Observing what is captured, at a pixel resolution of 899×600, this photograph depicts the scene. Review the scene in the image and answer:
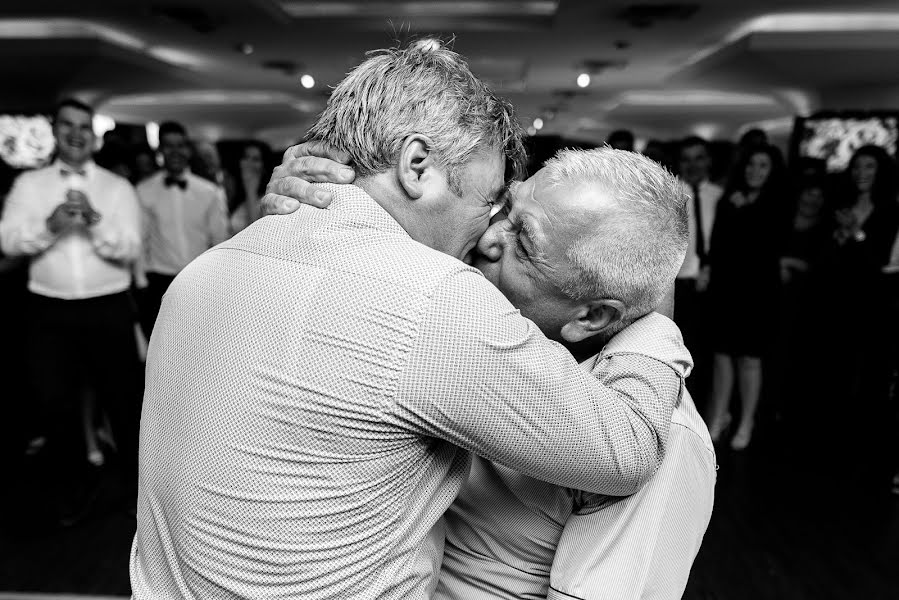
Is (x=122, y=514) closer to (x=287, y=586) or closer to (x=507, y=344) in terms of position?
(x=287, y=586)

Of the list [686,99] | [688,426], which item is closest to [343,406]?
[688,426]

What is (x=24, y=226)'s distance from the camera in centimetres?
313

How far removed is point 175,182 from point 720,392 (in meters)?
3.50

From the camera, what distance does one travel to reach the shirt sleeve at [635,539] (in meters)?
0.99

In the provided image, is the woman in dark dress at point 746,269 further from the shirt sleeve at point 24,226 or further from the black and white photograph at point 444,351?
the shirt sleeve at point 24,226

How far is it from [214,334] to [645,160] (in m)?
0.66

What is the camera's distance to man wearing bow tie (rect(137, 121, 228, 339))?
4188 millimetres

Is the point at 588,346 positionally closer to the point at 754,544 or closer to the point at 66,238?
the point at 754,544

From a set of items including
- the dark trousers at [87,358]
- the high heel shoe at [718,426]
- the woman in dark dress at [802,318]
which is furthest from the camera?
the woman in dark dress at [802,318]

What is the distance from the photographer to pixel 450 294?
2.59ft

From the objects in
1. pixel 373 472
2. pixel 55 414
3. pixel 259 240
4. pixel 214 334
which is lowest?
pixel 55 414

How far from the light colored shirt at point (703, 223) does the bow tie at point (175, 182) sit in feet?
9.81

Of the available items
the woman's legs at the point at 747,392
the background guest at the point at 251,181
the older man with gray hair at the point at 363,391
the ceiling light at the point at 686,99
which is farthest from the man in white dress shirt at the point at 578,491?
the ceiling light at the point at 686,99

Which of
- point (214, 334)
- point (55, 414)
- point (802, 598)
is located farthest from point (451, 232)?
point (55, 414)
